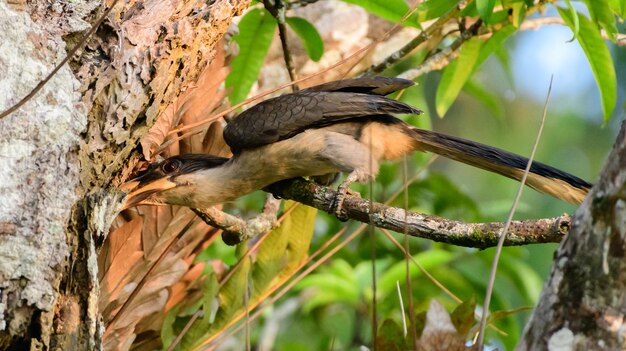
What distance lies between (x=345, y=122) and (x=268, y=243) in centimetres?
65

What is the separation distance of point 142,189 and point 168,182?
0.17m

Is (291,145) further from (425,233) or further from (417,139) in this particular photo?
(425,233)

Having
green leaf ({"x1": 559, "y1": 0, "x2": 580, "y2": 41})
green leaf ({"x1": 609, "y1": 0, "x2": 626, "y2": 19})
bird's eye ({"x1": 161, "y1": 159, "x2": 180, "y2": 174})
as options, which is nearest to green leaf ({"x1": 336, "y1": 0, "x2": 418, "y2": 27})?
green leaf ({"x1": 559, "y1": 0, "x2": 580, "y2": 41})

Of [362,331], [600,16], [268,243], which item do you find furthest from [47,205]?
[362,331]

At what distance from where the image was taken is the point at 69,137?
7.08 feet

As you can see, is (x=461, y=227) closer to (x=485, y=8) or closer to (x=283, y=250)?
(x=485, y=8)

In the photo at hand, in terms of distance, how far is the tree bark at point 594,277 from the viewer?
146 cm

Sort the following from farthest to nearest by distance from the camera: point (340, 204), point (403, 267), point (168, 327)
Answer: point (403, 267) < point (168, 327) < point (340, 204)

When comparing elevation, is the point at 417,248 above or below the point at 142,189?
above

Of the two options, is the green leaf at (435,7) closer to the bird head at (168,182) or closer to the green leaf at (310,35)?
the green leaf at (310,35)

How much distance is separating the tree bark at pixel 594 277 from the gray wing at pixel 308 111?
2016 millimetres

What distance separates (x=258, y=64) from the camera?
149 inches

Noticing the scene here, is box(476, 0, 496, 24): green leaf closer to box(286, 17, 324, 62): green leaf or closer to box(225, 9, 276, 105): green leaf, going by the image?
box(286, 17, 324, 62): green leaf

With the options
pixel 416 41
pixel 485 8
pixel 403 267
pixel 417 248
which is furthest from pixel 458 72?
pixel 417 248
